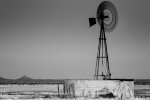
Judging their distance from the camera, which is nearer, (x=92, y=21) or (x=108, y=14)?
(x=108, y=14)

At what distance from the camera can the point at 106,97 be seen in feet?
22.2

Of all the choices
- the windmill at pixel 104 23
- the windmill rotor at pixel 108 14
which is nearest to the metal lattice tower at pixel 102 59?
the windmill at pixel 104 23

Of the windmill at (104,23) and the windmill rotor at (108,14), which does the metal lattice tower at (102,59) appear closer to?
the windmill at (104,23)

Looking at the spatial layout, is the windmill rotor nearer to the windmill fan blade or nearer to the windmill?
the windmill

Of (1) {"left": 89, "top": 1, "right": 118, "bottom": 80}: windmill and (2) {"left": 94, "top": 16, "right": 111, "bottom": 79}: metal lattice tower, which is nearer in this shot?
(1) {"left": 89, "top": 1, "right": 118, "bottom": 80}: windmill

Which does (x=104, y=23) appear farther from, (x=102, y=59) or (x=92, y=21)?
(x=102, y=59)

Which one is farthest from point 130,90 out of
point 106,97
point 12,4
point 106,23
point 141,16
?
point 12,4

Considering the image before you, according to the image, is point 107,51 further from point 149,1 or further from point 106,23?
point 149,1

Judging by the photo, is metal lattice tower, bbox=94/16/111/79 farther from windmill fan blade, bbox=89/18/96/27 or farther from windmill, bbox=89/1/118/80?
windmill fan blade, bbox=89/18/96/27

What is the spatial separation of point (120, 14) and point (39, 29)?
2.19 metres

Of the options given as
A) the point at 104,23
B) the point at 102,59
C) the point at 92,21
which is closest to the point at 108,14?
the point at 104,23

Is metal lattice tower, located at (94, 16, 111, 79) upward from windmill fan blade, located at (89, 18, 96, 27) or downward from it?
downward

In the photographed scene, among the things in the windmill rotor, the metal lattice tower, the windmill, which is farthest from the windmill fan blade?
the metal lattice tower

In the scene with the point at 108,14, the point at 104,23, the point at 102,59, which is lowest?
the point at 102,59
